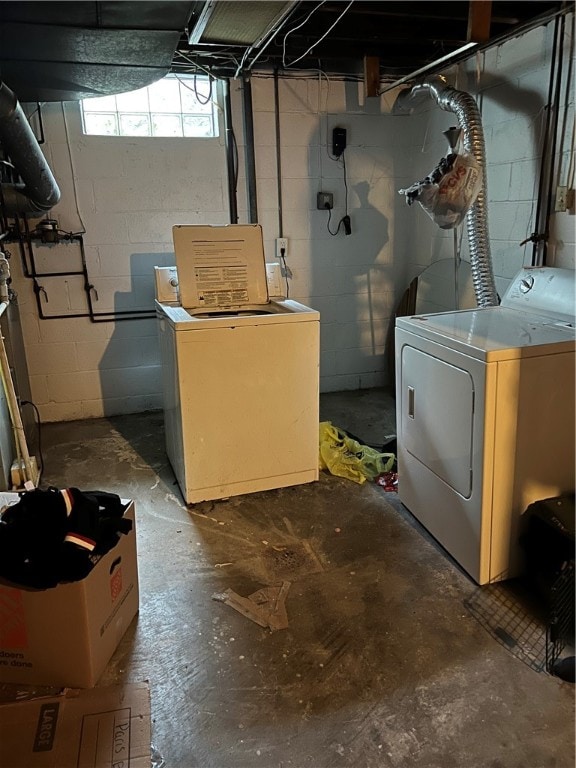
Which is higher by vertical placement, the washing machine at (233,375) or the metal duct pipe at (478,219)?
the metal duct pipe at (478,219)

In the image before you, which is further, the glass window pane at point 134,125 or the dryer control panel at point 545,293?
the glass window pane at point 134,125

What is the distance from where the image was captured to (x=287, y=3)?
2324mm

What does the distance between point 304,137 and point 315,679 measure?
10.6ft

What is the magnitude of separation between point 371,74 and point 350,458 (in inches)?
90.0

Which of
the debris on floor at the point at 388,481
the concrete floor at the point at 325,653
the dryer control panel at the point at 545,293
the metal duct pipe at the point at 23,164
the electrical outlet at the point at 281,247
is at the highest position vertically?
the metal duct pipe at the point at 23,164

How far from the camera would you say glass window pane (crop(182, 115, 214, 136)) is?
3.57 metres

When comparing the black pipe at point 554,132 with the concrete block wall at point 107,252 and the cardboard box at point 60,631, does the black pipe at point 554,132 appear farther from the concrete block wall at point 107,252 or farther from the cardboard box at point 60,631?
the cardboard box at point 60,631

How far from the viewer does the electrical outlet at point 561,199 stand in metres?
2.61

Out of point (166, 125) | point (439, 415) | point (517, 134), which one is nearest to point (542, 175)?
point (517, 134)

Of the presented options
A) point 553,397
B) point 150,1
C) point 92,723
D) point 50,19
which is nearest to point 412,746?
point 92,723

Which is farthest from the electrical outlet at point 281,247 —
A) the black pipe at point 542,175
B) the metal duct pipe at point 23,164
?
the black pipe at point 542,175

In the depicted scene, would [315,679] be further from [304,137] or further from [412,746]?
[304,137]

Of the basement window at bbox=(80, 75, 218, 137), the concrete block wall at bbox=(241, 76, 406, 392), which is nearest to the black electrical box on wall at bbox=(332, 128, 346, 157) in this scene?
the concrete block wall at bbox=(241, 76, 406, 392)

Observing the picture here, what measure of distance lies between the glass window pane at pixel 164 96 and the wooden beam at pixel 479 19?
1.86 meters
